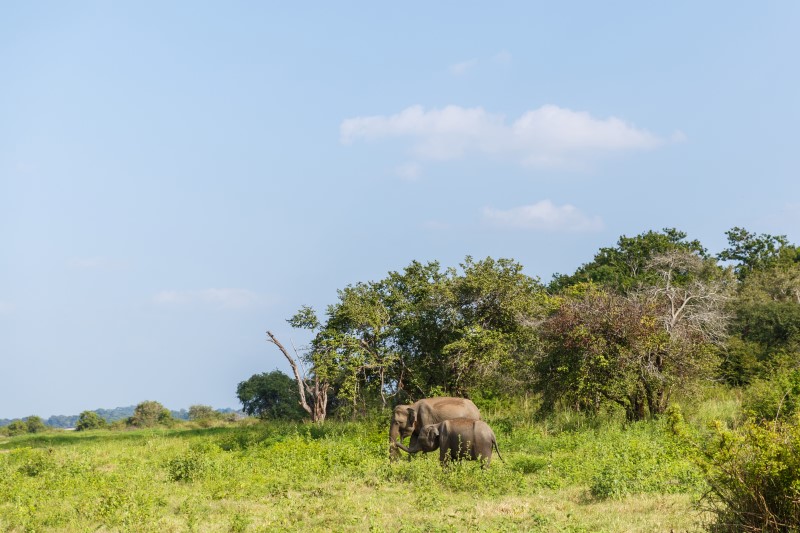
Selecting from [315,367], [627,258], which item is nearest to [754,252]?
[627,258]

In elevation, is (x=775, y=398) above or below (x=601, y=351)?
below

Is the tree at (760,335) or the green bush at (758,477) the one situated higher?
the tree at (760,335)

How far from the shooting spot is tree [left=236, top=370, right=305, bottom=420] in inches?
2090

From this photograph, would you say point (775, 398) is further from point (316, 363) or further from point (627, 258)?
point (627, 258)

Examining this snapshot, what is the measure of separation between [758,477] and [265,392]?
4775cm

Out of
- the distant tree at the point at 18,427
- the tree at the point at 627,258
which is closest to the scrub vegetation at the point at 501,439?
the tree at the point at 627,258

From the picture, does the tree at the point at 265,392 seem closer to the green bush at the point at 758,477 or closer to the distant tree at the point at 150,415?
the distant tree at the point at 150,415

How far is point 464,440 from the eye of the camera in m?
18.1

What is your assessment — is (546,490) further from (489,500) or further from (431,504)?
(431,504)

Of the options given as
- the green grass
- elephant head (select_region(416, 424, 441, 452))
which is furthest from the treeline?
elephant head (select_region(416, 424, 441, 452))

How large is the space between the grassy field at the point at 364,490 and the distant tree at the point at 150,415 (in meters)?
41.6

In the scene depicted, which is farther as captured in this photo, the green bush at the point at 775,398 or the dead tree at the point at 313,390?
→ the dead tree at the point at 313,390

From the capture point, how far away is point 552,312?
28312mm

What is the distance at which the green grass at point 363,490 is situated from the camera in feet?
41.8
